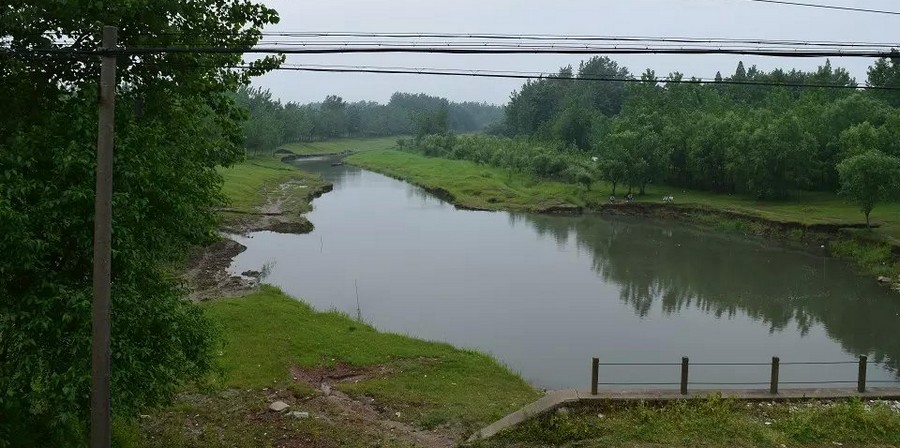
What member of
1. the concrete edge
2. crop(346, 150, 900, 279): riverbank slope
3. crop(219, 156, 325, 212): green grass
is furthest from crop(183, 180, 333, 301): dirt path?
crop(346, 150, 900, 279): riverbank slope

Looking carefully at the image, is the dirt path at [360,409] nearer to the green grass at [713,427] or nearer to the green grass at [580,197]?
the green grass at [713,427]

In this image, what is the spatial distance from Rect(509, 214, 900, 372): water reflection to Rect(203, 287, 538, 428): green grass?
12.3 m

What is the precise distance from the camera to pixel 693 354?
24.6 meters

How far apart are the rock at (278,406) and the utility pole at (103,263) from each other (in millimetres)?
6804

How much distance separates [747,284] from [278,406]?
28.3m

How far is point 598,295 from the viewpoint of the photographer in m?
33.3

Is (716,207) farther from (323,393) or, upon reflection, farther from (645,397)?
(323,393)

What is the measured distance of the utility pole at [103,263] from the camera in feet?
29.1

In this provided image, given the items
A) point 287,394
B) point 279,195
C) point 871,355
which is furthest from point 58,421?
point 279,195

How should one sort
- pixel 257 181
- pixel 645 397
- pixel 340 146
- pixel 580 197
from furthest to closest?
pixel 340 146 < pixel 257 181 < pixel 580 197 < pixel 645 397

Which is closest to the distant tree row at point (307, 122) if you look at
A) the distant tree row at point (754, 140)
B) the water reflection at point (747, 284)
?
the distant tree row at point (754, 140)

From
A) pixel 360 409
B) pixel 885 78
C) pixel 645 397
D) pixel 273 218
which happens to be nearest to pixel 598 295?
pixel 645 397

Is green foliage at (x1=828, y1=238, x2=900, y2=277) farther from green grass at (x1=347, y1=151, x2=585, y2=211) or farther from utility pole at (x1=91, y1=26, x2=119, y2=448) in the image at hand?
utility pole at (x1=91, y1=26, x2=119, y2=448)

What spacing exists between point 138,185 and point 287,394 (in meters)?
8.28
